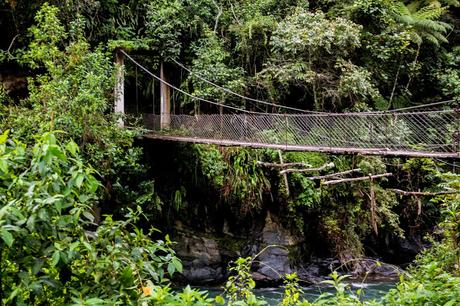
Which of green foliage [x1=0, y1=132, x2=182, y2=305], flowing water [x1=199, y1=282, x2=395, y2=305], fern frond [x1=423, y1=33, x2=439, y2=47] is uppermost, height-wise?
fern frond [x1=423, y1=33, x2=439, y2=47]

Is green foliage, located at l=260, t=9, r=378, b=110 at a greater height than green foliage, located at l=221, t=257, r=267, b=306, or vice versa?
green foliage, located at l=260, t=9, r=378, b=110

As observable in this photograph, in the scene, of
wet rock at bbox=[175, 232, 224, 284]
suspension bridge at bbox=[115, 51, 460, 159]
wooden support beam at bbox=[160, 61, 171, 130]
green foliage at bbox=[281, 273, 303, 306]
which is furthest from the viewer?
wooden support beam at bbox=[160, 61, 171, 130]

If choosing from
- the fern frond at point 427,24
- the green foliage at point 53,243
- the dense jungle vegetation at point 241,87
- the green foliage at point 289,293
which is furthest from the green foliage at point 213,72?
the green foliage at point 53,243

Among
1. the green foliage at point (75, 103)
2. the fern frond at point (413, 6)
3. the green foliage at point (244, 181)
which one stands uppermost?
the fern frond at point (413, 6)

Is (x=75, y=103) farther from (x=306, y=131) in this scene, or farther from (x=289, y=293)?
(x=289, y=293)

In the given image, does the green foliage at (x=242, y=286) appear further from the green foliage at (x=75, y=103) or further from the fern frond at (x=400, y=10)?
the fern frond at (x=400, y=10)

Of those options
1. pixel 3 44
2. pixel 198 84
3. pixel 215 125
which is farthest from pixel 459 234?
pixel 3 44

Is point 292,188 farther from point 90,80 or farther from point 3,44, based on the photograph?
point 3,44

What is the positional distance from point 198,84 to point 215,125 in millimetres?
1849

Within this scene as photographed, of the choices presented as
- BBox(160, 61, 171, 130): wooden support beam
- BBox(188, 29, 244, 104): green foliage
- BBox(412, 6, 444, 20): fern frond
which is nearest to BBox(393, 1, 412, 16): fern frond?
BBox(412, 6, 444, 20): fern frond

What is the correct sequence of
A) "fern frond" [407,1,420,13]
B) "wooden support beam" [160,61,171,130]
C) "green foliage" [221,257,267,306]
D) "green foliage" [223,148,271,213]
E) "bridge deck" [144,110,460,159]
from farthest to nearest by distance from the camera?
"fern frond" [407,1,420,13] → "wooden support beam" [160,61,171,130] → "green foliage" [223,148,271,213] → "bridge deck" [144,110,460,159] → "green foliage" [221,257,267,306]

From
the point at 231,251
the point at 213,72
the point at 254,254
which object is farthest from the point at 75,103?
the point at 254,254

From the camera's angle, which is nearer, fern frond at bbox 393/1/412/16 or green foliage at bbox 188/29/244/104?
green foliage at bbox 188/29/244/104

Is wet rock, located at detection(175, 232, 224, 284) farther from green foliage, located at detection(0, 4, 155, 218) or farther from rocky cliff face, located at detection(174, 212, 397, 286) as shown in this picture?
green foliage, located at detection(0, 4, 155, 218)
